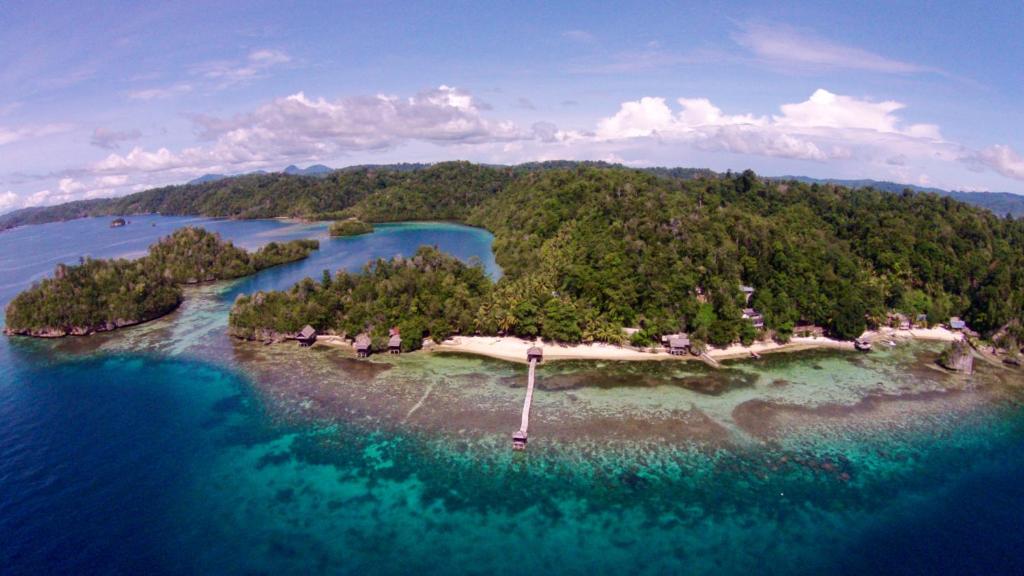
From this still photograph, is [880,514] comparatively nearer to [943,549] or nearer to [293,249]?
[943,549]

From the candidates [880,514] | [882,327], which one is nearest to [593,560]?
[880,514]

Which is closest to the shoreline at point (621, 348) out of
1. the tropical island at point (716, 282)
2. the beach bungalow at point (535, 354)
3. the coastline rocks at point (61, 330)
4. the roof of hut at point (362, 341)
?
the beach bungalow at point (535, 354)

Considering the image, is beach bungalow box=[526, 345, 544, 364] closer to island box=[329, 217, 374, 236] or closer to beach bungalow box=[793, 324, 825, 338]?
beach bungalow box=[793, 324, 825, 338]

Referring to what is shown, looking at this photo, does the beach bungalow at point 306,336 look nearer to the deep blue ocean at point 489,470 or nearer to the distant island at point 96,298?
the deep blue ocean at point 489,470

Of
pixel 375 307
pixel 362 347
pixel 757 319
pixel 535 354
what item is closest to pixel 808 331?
pixel 757 319

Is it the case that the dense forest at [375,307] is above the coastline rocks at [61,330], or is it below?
above
